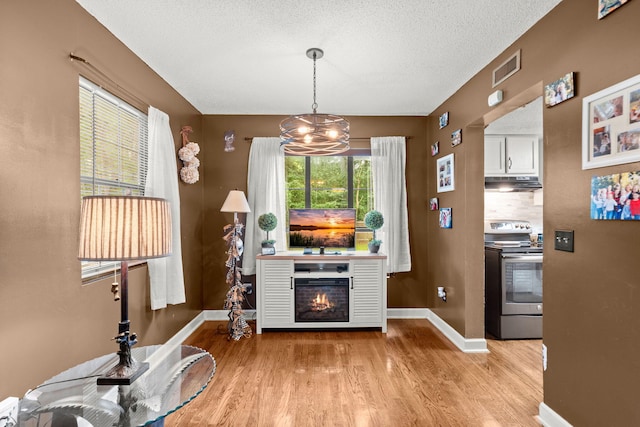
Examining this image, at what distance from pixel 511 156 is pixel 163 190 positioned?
421cm

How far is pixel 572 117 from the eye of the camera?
1.83 metres

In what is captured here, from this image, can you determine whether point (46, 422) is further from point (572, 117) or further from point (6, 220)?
point (572, 117)

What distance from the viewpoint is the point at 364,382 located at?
99.7 inches

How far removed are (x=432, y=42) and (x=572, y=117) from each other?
3.57ft

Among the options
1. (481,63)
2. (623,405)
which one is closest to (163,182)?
(481,63)

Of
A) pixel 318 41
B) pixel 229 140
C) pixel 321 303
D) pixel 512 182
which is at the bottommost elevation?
pixel 321 303

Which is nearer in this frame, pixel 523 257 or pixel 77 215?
pixel 77 215

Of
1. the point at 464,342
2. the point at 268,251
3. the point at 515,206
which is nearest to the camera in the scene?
the point at 464,342

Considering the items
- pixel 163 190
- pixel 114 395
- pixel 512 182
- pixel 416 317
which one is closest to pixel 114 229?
pixel 114 395

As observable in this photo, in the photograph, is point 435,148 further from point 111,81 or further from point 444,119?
point 111,81

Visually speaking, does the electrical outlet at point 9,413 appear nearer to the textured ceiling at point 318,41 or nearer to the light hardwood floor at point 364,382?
the light hardwood floor at point 364,382

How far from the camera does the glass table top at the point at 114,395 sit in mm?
1107

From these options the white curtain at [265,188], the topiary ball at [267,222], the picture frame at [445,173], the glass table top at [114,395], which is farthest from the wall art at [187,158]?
the picture frame at [445,173]

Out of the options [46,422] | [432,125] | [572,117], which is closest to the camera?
[46,422]
